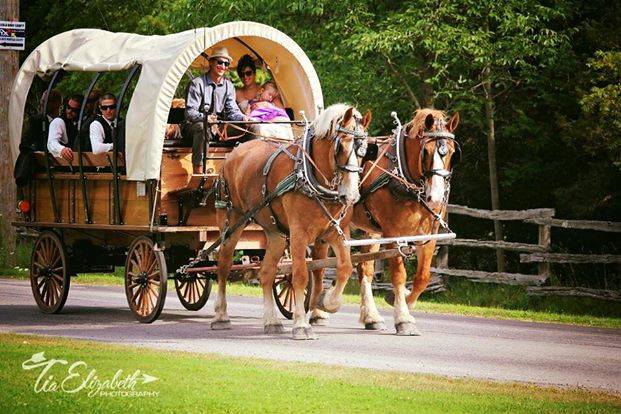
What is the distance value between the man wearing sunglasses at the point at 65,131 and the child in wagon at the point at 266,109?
221 cm

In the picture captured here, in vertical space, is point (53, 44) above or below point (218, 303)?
above

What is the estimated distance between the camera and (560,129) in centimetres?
2456

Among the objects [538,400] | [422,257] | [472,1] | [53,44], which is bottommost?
[538,400]

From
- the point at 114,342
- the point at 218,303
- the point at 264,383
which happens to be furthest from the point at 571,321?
the point at 264,383

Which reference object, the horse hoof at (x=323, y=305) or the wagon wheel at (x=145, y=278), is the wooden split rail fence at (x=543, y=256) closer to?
the wagon wheel at (x=145, y=278)

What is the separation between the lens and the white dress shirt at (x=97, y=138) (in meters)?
16.3

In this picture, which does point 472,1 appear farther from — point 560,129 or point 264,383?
point 264,383

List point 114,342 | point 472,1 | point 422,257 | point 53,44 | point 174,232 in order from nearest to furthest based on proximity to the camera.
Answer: point 114,342
point 422,257
point 174,232
point 53,44
point 472,1

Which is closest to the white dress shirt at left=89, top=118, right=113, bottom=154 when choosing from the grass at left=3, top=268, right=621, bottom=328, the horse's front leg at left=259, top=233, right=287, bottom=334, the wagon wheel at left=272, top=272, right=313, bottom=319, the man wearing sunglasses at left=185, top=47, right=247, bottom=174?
the man wearing sunglasses at left=185, top=47, right=247, bottom=174

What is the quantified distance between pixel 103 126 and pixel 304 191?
3773mm

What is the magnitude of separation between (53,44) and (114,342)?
17.8 ft

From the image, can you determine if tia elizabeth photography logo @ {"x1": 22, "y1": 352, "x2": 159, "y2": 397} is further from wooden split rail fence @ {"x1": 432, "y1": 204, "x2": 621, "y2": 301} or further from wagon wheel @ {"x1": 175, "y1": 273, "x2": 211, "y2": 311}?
wooden split rail fence @ {"x1": 432, "y1": 204, "x2": 621, "y2": 301}

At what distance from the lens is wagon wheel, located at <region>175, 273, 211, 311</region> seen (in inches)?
671

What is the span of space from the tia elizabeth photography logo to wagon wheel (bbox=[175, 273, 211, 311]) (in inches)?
217
